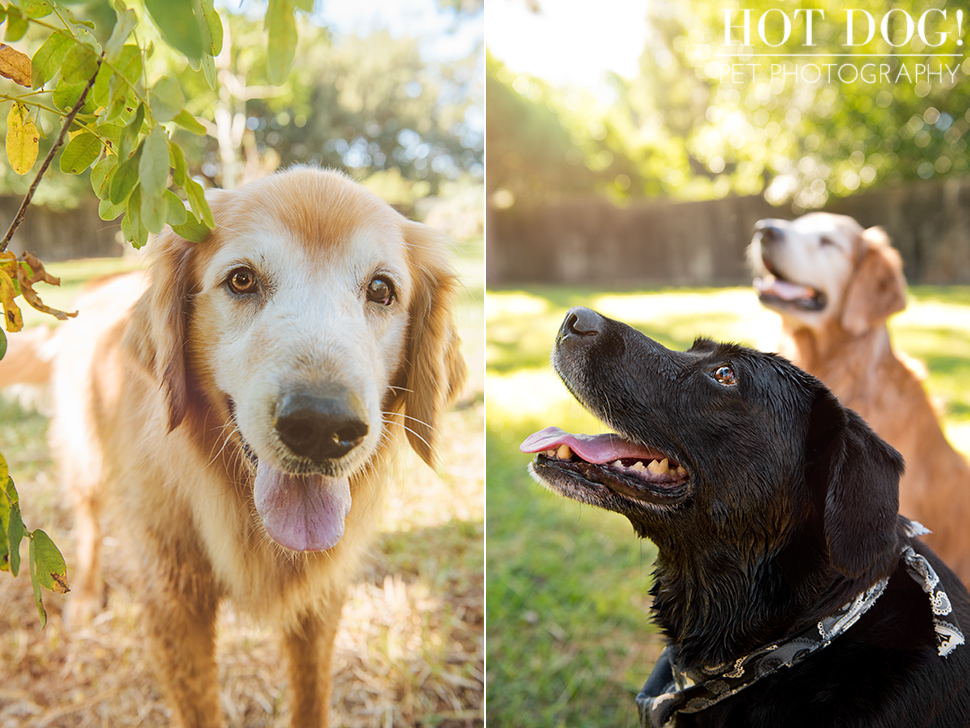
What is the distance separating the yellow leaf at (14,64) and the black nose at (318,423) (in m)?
0.85

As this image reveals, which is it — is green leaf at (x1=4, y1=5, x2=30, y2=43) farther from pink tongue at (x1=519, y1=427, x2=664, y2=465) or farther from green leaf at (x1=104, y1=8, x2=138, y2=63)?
pink tongue at (x1=519, y1=427, x2=664, y2=465)

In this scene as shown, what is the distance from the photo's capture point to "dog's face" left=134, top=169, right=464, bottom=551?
1.43m

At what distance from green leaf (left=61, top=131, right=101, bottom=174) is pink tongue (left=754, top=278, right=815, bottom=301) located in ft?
8.07

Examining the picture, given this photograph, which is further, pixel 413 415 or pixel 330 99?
pixel 330 99

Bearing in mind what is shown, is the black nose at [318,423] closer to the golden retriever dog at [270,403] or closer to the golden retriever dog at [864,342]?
the golden retriever dog at [270,403]

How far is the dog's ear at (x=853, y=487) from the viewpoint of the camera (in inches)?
50.7

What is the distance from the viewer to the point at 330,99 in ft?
7.59

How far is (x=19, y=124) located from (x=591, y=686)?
7.98 feet

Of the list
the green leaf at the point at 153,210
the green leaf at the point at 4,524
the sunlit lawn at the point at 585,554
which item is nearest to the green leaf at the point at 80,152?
the green leaf at the point at 153,210

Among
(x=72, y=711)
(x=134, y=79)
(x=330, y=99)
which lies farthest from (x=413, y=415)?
(x=72, y=711)

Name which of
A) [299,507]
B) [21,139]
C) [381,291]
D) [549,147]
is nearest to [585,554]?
[299,507]

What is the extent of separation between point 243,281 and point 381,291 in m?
0.34

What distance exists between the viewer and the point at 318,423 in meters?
1.39

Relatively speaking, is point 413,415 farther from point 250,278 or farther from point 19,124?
point 19,124
